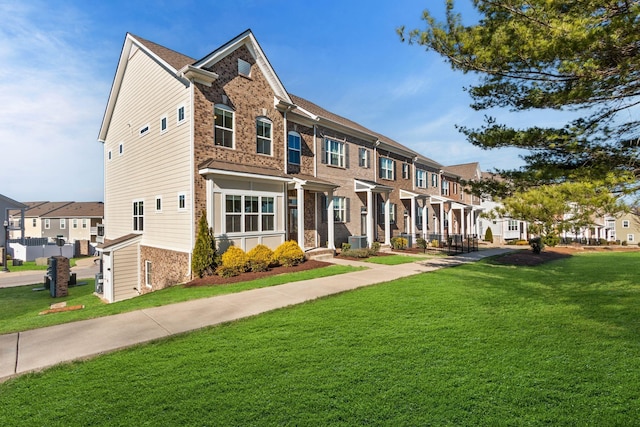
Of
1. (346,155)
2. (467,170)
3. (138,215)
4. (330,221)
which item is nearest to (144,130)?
(138,215)

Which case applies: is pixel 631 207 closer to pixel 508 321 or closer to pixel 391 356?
pixel 508 321

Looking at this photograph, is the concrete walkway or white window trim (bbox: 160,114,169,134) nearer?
the concrete walkway

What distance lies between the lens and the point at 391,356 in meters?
4.39

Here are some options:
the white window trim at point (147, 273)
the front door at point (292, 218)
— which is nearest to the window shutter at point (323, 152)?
the front door at point (292, 218)

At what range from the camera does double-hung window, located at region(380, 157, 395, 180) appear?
75.8 feet

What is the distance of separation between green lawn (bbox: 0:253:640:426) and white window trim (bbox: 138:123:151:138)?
1253 cm

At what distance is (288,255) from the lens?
1311cm

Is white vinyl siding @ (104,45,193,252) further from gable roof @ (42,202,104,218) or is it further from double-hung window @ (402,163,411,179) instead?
gable roof @ (42,202,104,218)

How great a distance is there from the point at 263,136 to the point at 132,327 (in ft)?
34.2

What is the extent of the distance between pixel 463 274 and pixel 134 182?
15.8 meters

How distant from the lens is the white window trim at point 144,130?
590 inches

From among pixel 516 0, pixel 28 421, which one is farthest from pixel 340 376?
pixel 516 0

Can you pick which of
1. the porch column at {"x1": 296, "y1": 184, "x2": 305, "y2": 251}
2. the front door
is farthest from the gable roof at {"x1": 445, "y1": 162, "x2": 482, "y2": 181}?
the porch column at {"x1": 296, "y1": 184, "x2": 305, "y2": 251}

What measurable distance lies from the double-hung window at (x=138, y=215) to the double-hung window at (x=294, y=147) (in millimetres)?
7615
